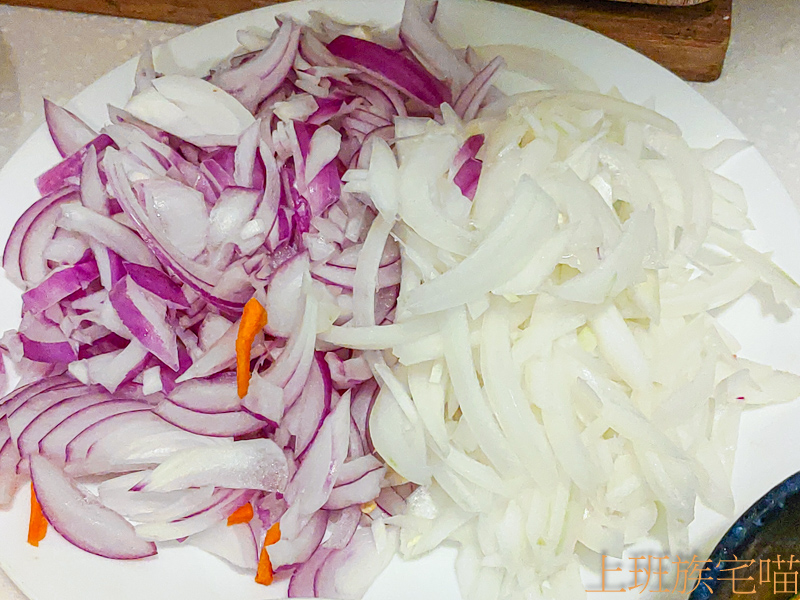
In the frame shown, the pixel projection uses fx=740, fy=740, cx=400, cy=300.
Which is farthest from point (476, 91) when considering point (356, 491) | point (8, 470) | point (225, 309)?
point (8, 470)

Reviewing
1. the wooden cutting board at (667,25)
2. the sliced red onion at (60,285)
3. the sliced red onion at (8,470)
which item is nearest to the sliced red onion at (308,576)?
the sliced red onion at (8,470)

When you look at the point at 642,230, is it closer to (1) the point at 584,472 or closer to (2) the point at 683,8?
(1) the point at 584,472

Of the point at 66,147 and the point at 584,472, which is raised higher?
the point at 66,147

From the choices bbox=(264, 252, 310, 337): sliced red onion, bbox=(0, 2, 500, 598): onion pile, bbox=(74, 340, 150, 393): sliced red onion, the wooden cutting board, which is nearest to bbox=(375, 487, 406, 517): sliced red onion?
bbox=(0, 2, 500, 598): onion pile

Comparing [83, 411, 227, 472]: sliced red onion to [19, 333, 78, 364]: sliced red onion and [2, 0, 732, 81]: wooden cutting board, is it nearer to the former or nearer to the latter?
[19, 333, 78, 364]: sliced red onion

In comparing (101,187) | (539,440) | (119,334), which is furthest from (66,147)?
(539,440)

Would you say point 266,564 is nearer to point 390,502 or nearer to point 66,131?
point 390,502
